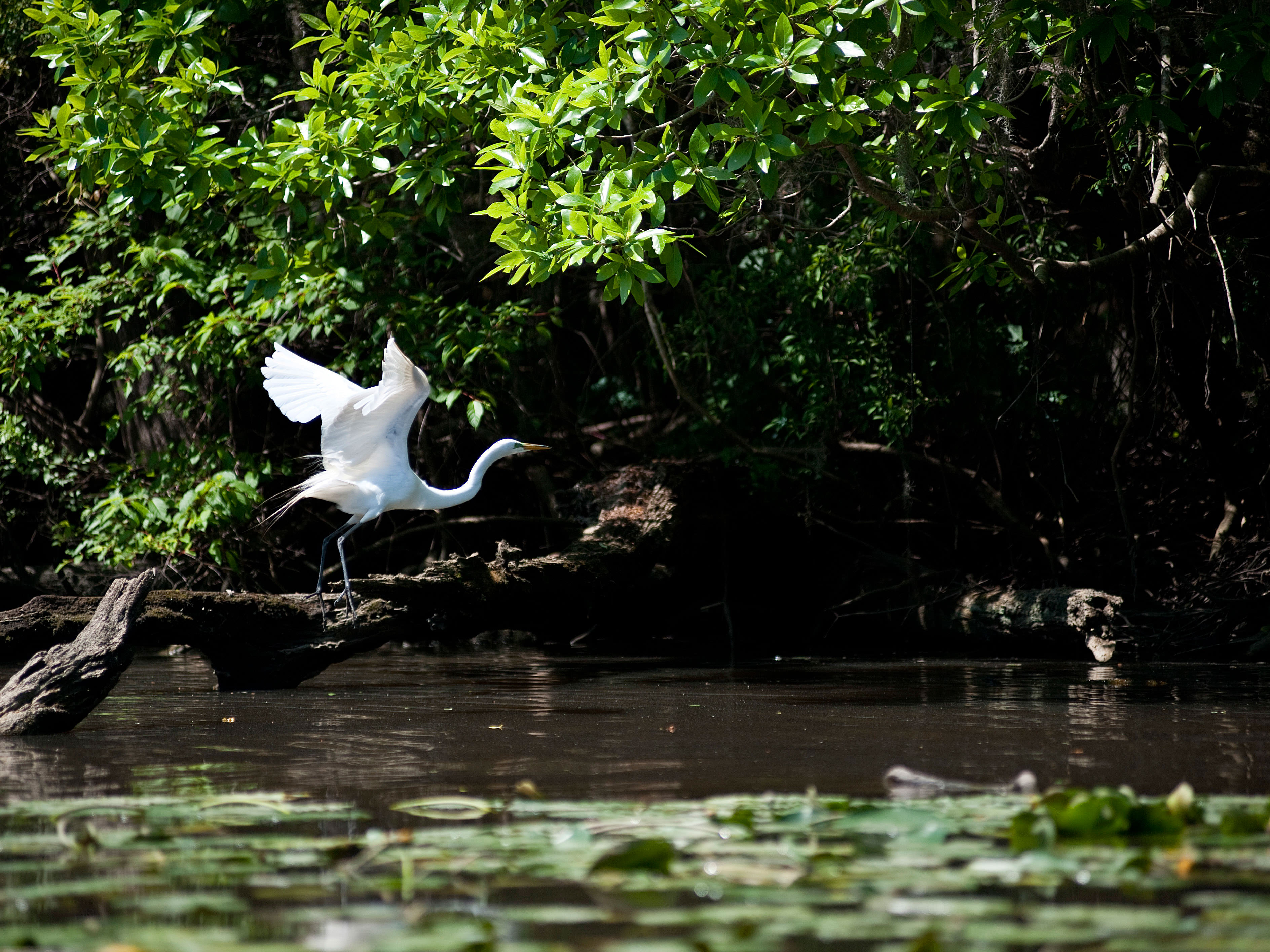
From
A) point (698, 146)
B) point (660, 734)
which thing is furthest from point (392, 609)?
point (698, 146)

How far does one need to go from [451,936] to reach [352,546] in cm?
809

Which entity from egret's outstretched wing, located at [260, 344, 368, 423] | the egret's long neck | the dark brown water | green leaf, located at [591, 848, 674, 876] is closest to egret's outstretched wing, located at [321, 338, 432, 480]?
egret's outstretched wing, located at [260, 344, 368, 423]

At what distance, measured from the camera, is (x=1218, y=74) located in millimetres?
A: 5340

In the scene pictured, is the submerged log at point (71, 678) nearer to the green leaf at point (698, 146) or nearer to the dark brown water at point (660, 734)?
the dark brown water at point (660, 734)

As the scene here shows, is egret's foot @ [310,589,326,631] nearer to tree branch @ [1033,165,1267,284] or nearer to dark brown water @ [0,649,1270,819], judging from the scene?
dark brown water @ [0,649,1270,819]

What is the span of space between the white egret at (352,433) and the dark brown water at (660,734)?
910 mm

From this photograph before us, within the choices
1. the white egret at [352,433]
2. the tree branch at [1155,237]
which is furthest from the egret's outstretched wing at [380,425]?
the tree branch at [1155,237]

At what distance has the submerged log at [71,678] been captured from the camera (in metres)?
4.61

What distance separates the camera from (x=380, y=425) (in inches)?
260

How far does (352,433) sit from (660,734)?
8.90 ft

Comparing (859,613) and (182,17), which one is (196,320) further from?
(859,613)

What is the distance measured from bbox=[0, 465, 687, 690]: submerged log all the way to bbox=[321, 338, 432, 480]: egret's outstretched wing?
630 mm

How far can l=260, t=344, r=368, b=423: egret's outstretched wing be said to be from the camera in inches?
267

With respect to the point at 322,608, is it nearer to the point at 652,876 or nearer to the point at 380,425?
the point at 380,425
